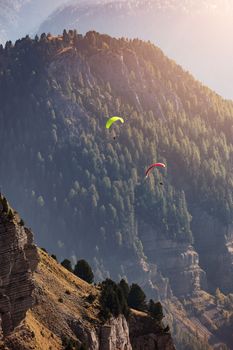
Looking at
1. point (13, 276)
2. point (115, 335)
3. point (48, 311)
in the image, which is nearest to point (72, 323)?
point (48, 311)

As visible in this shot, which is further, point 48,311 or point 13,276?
point 48,311

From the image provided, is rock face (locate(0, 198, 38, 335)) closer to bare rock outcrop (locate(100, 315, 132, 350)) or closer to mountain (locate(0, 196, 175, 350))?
mountain (locate(0, 196, 175, 350))

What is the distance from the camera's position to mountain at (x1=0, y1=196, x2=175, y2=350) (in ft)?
186

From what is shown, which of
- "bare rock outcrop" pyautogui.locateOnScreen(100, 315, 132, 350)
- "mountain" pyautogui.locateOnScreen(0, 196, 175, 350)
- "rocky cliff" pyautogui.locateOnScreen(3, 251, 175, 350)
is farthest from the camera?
"bare rock outcrop" pyautogui.locateOnScreen(100, 315, 132, 350)

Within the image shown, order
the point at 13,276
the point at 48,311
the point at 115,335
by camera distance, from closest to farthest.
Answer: the point at 13,276 < the point at 48,311 < the point at 115,335

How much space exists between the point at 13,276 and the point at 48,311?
2097 centimetres

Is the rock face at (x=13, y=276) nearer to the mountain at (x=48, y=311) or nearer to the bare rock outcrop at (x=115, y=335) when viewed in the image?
the mountain at (x=48, y=311)

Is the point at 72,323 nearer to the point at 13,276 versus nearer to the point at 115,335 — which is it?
the point at 115,335

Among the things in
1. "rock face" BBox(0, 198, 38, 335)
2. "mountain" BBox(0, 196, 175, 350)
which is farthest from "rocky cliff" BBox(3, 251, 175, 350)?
"rock face" BBox(0, 198, 38, 335)

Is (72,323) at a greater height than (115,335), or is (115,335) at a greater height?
(72,323)

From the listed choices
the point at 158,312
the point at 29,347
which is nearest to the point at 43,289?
the point at 29,347

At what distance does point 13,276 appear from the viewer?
2242 inches

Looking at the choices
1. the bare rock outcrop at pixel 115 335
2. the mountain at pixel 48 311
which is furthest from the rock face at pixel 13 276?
the bare rock outcrop at pixel 115 335

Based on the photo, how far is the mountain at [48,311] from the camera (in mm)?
56719
